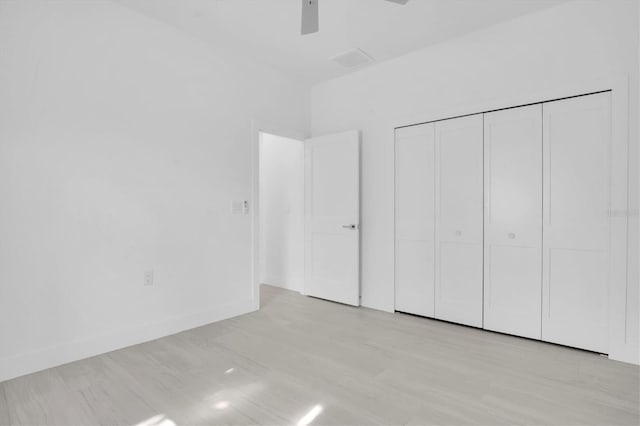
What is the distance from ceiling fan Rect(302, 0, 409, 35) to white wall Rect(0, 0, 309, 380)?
56.3 inches

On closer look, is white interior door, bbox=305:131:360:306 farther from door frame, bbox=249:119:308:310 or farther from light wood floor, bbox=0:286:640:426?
light wood floor, bbox=0:286:640:426

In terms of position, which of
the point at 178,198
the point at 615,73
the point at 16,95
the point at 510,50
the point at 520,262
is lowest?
the point at 520,262

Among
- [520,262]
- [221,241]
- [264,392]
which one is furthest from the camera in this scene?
[221,241]

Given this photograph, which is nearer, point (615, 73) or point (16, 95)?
point (16, 95)

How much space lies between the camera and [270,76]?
3895 millimetres

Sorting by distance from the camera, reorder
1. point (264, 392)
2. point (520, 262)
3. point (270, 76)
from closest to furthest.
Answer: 1. point (264, 392)
2. point (520, 262)
3. point (270, 76)

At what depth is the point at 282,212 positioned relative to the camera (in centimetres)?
484

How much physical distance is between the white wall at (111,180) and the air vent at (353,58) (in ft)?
3.33

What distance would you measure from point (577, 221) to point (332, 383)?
2.23m

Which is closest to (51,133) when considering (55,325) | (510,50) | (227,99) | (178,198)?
(178,198)

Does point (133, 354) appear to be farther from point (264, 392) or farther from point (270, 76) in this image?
point (270, 76)

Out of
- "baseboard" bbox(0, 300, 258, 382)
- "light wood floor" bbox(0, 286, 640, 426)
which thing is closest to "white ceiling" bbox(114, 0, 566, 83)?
"baseboard" bbox(0, 300, 258, 382)

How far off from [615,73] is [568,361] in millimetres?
2129

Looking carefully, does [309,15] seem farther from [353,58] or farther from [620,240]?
[620,240]
